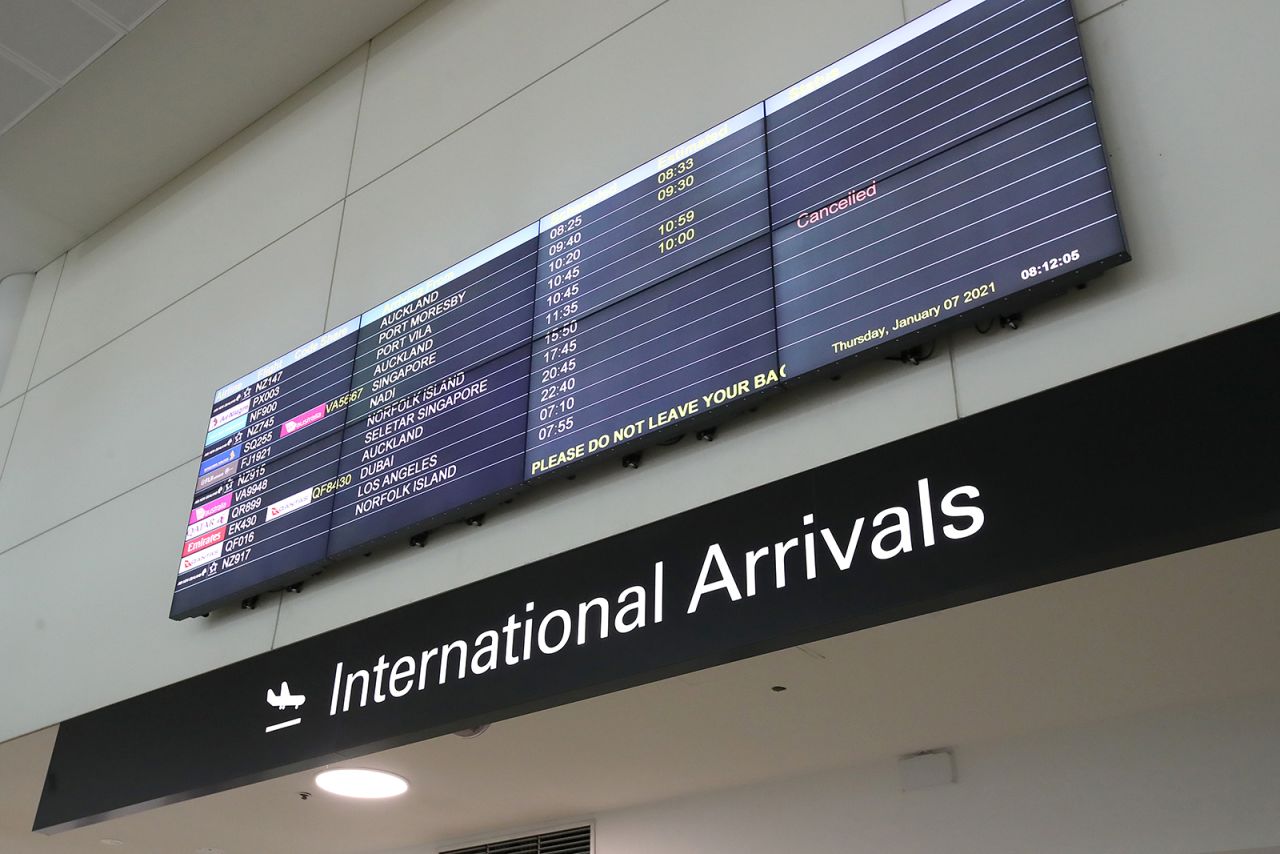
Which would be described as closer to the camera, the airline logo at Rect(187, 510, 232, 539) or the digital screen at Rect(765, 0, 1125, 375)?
the digital screen at Rect(765, 0, 1125, 375)

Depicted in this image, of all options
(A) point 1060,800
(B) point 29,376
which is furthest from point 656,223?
(B) point 29,376

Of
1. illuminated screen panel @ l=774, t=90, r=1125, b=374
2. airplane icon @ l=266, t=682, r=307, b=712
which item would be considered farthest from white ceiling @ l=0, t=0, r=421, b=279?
airplane icon @ l=266, t=682, r=307, b=712

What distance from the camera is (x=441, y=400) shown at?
12.3 feet

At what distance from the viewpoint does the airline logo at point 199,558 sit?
420 cm

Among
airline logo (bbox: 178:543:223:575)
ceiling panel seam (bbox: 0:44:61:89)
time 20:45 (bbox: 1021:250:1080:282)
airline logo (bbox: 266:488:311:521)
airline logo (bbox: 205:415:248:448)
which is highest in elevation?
ceiling panel seam (bbox: 0:44:61:89)

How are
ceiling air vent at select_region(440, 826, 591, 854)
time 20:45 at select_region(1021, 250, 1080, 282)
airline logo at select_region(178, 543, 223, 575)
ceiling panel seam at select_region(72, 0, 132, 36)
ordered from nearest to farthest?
time 20:45 at select_region(1021, 250, 1080, 282) < ceiling air vent at select_region(440, 826, 591, 854) < airline logo at select_region(178, 543, 223, 575) < ceiling panel seam at select_region(72, 0, 132, 36)

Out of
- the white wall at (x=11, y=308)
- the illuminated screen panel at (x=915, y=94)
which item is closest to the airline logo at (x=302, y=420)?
the illuminated screen panel at (x=915, y=94)

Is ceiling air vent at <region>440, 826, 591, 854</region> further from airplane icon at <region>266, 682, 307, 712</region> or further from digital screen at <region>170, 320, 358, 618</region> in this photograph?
digital screen at <region>170, 320, 358, 618</region>

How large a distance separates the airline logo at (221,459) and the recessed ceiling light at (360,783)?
134 centimetres

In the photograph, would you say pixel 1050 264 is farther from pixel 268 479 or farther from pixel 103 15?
pixel 103 15

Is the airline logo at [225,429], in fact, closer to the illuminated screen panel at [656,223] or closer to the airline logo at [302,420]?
the airline logo at [302,420]

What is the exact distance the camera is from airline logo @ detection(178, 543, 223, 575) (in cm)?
420

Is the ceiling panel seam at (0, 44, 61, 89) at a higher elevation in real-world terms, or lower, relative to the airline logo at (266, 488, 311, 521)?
higher

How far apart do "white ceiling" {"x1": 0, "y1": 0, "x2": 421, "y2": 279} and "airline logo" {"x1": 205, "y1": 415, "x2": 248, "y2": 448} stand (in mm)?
1964
